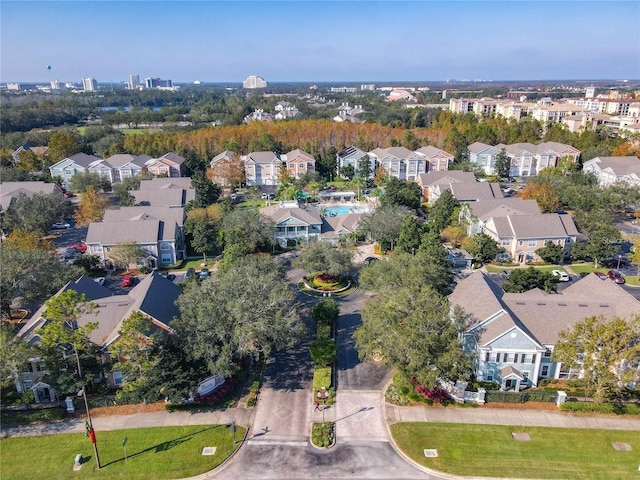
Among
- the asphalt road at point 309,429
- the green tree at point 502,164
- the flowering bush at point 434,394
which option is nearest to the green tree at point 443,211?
the asphalt road at point 309,429

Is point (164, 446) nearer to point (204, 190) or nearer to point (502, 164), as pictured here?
point (204, 190)

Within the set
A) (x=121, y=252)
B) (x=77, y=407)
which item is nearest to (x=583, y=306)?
(x=77, y=407)

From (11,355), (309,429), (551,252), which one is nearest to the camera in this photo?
(11,355)

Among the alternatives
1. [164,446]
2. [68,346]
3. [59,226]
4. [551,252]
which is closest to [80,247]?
[59,226]

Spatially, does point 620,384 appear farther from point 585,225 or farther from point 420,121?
point 420,121

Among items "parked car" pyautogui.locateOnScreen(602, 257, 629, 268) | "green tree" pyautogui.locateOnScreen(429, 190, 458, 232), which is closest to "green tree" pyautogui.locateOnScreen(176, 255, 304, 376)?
"green tree" pyautogui.locateOnScreen(429, 190, 458, 232)
